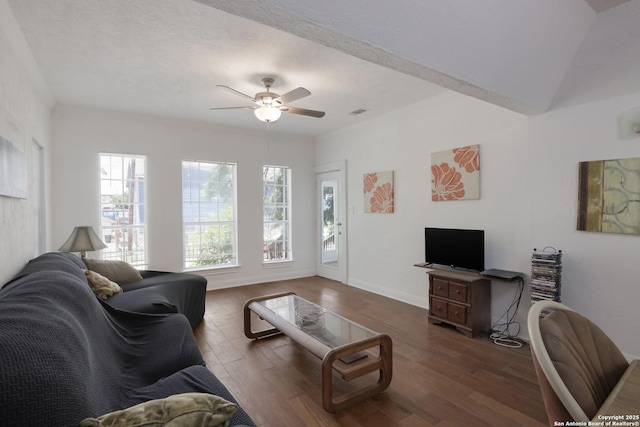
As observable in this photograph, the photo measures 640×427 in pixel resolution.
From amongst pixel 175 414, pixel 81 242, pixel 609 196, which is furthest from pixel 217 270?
pixel 609 196

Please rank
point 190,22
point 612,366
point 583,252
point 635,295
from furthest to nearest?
1. point 583,252
2. point 635,295
3. point 190,22
4. point 612,366

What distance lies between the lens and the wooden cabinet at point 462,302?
325cm

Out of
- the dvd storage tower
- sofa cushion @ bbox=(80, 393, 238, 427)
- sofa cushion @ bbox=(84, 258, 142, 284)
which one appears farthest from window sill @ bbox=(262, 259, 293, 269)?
sofa cushion @ bbox=(80, 393, 238, 427)

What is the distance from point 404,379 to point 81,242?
3.59 meters

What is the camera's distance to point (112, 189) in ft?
15.4

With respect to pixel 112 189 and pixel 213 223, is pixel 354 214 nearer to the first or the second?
pixel 213 223

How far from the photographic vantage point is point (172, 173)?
4980 millimetres

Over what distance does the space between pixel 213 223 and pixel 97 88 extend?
254 cm

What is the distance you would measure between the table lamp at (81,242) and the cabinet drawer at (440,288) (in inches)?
152

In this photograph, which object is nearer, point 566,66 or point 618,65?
point 618,65

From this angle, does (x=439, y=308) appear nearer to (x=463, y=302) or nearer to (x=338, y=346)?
(x=463, y=302)

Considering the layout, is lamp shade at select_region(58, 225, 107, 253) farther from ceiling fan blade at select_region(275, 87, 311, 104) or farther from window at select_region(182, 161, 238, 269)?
ceiling fan blade at select_region(275, 87, 311, 104)

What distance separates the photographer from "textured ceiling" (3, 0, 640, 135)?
5.39ft

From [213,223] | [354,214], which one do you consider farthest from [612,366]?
[213,223]
